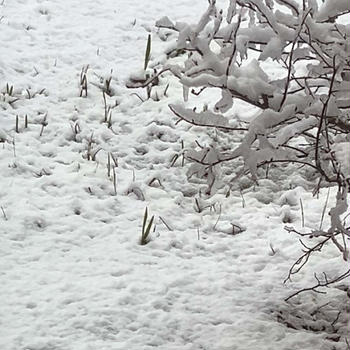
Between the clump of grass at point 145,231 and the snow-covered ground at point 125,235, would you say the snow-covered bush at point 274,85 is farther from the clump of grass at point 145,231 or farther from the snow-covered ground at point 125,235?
the clump of grass at point 145,231

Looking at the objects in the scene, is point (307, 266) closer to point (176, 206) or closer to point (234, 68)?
point (176, 206)

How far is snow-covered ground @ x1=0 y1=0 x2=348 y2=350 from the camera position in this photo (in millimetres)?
2982

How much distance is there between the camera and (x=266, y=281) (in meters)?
3.37

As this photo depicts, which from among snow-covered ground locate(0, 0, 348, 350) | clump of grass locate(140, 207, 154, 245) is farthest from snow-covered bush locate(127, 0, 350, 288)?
clump of grass locate(140, 207, 154, 245)

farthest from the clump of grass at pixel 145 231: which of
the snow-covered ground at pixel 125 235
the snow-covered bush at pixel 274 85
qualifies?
the snow-covered bush at pixel 274 85

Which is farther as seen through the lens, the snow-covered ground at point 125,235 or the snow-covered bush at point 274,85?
the snow-covered ground at point 125,235

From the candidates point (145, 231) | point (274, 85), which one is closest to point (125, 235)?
point (145, 231)

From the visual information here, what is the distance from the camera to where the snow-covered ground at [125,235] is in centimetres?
298

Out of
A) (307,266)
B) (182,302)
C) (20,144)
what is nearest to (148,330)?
(182,302)

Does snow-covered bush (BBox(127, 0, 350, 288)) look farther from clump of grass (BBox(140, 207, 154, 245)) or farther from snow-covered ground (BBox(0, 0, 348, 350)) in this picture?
clump of grass (BBox(140, 207, 154, 245))

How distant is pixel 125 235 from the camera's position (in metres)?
3.71

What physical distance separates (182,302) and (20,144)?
1895mm

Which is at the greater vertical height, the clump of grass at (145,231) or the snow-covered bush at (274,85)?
the snow-covered bush at (274,85)

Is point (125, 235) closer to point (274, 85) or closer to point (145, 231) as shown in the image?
point (145, 231)
